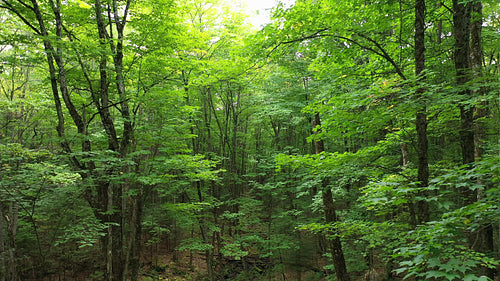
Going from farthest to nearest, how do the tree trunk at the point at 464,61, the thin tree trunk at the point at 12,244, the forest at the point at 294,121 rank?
the thin tree trunk at the point at 12,244 < the tree trunk at the point at 464,61 < the forest at the point at 294,121

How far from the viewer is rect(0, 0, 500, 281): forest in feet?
13.1

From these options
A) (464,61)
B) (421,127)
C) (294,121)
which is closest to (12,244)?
(294,121)

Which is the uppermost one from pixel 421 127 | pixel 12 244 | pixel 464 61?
pixel 464 61

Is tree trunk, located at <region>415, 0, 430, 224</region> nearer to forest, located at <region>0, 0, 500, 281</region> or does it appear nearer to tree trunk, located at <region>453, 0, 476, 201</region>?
forest, located at <region>0, 0, 500, 281</region>

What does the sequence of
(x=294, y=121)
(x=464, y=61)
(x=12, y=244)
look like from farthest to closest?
Result: (x=294, y=121) → (x=12, y=244) → (x=464, y=61)

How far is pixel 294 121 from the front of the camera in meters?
12.5

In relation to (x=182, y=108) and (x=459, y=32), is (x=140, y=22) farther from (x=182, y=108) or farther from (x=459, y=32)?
(x=459, y=32)

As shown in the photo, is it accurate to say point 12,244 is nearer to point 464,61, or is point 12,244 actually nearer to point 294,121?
point 294,121

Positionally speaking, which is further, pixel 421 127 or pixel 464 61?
pixel 464 61

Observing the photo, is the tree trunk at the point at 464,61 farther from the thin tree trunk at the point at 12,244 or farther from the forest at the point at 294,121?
the thin tree trunk at the point at 12,244

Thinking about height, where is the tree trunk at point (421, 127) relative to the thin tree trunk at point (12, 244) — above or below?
above

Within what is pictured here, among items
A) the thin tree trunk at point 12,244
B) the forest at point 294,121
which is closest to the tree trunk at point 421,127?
the forest at point 294,121

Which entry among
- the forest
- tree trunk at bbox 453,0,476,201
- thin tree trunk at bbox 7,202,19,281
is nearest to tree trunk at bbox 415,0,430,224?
the forest

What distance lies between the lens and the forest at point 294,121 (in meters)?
3.99
